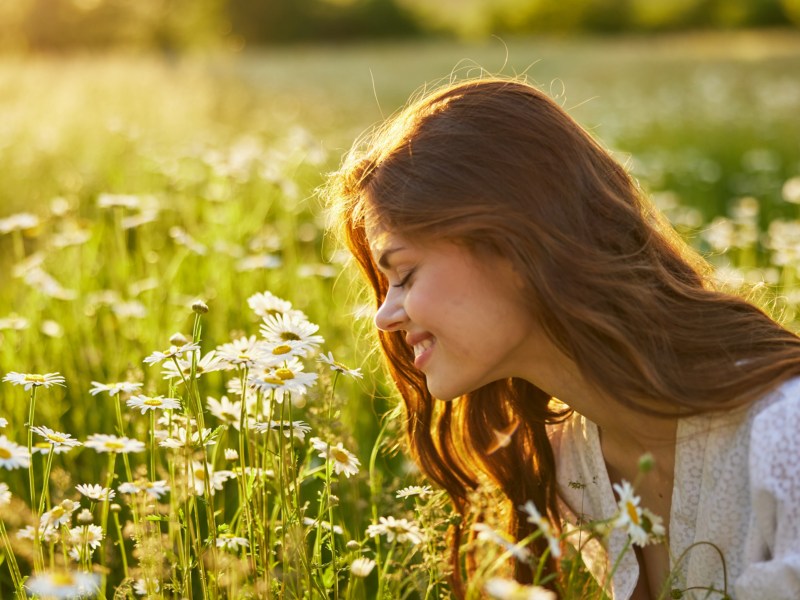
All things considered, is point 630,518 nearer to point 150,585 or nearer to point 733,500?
point 733,500

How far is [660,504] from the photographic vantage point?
5.52 feet

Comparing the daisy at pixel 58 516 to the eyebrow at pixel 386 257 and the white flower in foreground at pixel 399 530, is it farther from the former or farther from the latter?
the eyebrow at pixel 386 257

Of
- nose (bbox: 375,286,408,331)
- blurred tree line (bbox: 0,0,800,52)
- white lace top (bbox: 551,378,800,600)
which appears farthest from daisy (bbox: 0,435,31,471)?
blurred tree line (bbox: 0,0,800,52)

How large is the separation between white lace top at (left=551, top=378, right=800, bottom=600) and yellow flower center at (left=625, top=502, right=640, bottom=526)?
0.33 feet

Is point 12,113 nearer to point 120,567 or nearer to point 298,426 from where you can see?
point 120,567

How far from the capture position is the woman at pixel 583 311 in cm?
149

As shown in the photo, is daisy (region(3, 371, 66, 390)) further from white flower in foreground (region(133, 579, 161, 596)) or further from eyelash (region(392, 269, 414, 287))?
eyelash (region(392, 269, 414, 287))

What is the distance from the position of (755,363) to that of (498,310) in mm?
375

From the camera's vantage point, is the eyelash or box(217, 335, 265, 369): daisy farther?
the eyelash

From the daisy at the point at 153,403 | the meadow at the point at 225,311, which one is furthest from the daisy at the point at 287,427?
the daisy at the point at 153,403

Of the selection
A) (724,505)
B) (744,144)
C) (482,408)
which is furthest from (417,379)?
(744,144)

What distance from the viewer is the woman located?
58.7 inches

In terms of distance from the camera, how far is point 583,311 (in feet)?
4.89

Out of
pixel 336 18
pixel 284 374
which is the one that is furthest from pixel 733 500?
pixel 336 18
